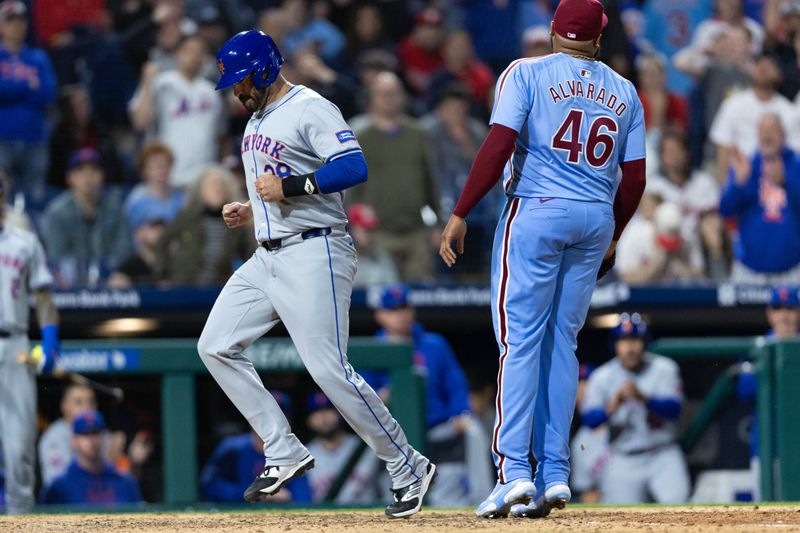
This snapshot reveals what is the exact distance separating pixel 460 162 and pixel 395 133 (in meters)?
0.67

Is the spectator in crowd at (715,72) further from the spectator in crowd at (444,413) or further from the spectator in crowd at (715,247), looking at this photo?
the spectator in crowd at (444,413)

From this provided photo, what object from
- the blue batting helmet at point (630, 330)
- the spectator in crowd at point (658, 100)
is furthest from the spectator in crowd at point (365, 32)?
the blue batting helmet at point (630, 330)

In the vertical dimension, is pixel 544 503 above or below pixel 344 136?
below

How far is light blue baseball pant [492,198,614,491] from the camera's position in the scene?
4.65 meters

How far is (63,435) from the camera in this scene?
801 centimetres

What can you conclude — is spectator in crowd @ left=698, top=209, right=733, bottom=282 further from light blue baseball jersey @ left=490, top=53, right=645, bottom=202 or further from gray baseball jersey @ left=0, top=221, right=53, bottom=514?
light blue baseball jersey @ left=490, top=53, right=645, bottom=202

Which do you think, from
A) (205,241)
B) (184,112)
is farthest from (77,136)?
(205,241)

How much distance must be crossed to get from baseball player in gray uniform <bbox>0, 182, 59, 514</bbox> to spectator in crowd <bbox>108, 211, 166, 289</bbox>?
1.92m

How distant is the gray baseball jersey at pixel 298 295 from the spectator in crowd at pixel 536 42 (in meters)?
5.65

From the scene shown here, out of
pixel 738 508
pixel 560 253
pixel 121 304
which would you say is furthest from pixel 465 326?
pixel 560 253

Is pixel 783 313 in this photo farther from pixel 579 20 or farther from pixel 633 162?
pixel 579 20

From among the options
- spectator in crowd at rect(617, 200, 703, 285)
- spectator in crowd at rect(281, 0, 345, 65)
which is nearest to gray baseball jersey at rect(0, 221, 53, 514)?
spectator in crowd at rect(281, 0, 345, 65)

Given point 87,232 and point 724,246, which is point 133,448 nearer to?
point 87,232

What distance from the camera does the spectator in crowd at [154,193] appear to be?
9602 millimetres
